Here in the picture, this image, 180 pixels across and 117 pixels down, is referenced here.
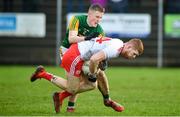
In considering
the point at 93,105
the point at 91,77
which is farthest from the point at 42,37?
the point at 91,77

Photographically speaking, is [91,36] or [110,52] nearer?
[110,52]

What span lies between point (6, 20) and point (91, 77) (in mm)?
15460

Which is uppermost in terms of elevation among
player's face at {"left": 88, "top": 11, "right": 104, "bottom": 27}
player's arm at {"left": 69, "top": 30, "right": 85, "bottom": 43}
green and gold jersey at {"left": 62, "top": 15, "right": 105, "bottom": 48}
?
player's face at {"left": 88, "top": 11, "right": 104, "bottom": 27}

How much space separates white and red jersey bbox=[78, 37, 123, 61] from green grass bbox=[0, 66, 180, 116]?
914 millimetres

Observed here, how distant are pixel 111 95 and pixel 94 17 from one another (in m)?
Result: 3.72

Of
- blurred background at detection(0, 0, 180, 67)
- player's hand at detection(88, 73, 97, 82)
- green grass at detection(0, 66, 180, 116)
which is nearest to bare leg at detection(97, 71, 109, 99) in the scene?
green grass at detection(0, 66, 180, 116)

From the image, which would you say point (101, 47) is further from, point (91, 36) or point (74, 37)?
point (74, 37)

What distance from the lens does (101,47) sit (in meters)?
11.0

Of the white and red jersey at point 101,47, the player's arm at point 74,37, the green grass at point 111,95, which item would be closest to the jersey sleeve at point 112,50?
the white and red jersey at point 101,47

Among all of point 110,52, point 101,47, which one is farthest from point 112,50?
point 101,47

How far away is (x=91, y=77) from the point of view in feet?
36.7

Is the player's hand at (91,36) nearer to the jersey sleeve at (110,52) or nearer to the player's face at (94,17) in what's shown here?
the player's face at (94,17)

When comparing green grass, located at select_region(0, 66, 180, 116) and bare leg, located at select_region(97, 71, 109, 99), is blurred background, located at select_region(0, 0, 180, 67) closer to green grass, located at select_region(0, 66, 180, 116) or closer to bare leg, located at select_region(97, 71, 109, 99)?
green grass, located at select_region(0, 66, 180, 116)

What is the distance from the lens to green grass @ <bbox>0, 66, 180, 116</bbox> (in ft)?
38.5
